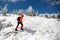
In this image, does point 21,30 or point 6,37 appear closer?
point 6,37

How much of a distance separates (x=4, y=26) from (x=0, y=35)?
3140 millimetres

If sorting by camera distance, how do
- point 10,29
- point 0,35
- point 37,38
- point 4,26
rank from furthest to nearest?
point 4,26
point 10,29
point 0,35
point 37,38

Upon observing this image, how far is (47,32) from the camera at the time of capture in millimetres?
18297

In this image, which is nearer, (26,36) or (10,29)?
(26,36)

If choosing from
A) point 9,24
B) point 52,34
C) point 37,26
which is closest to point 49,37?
point 52,34

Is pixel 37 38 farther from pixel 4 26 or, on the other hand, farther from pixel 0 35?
pixel 4 26

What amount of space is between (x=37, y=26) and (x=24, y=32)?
9.67 ft

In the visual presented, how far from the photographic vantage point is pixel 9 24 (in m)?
21.8

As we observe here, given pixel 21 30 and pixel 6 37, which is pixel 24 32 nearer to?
pixel 21 30

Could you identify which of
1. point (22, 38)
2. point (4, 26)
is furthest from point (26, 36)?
point (4, 26)

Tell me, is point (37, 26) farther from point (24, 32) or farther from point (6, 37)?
point (6, 37)

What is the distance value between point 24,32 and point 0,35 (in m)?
3.11

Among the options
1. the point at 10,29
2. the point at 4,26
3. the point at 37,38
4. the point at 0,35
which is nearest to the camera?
the point at 37,38

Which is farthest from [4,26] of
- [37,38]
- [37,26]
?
[37,38]
